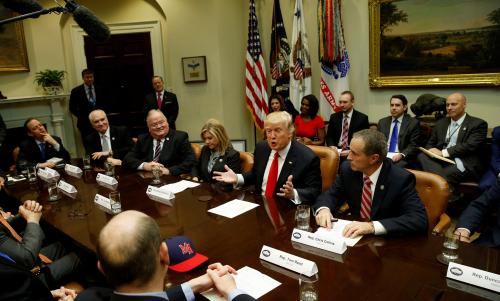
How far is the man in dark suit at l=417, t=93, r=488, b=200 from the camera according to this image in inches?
167

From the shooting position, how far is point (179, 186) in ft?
9.86

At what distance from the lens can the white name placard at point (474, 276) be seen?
4.67 ft

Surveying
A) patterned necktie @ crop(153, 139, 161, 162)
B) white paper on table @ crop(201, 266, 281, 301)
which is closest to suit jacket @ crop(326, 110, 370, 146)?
patterned necktie @ crop(153, 139, 161, 162)

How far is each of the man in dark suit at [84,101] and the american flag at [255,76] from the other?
2.61m

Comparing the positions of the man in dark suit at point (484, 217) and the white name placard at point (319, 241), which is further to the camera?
the man in dark suit at point (484, 217)

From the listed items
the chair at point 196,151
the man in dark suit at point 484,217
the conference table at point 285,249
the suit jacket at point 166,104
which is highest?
the suit jacket at point 166,104

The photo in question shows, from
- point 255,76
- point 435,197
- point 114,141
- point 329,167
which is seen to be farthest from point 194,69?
point 435,197

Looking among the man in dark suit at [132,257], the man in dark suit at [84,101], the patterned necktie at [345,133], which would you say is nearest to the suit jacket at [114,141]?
the man in dark suit at [84,101]

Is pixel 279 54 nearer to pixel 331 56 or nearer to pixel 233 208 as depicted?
pixel 331 56

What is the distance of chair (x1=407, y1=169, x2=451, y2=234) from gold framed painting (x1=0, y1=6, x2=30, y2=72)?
6414 millimetres

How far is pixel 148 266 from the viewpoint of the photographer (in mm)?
1194

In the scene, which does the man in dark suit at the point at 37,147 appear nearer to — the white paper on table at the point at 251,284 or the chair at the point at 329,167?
the chair at the point at 329,167

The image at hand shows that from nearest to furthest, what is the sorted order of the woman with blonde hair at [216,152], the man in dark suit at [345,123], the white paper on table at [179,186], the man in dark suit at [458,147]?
the white paper on table at [179,186] → the woman with blonde hair at [216,152] → the man in dark suit at [458,147] → the man in dark suit at [345,123]

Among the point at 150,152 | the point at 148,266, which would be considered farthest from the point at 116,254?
the point at 150,152
